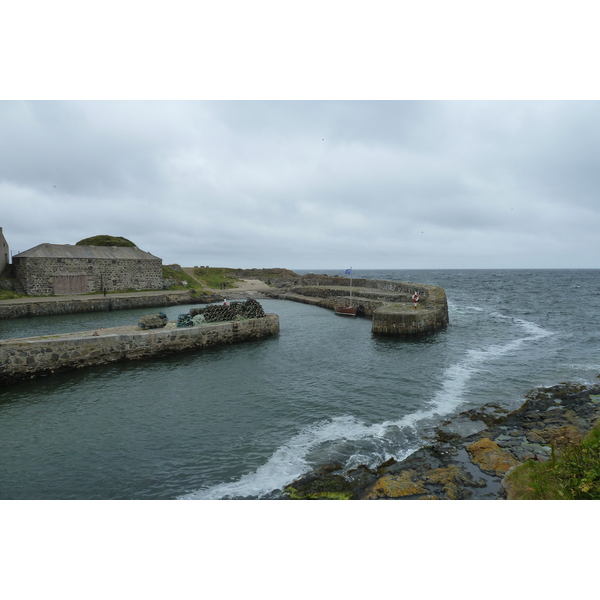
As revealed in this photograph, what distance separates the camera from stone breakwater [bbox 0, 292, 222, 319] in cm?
3062

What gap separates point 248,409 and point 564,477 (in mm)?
9204

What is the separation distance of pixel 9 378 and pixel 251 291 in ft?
137

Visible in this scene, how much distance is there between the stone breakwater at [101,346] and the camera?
1489 centimetres

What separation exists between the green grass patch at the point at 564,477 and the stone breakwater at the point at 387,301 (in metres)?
18.8

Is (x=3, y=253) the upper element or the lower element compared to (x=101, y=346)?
upper

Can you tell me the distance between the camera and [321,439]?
10.0 meters

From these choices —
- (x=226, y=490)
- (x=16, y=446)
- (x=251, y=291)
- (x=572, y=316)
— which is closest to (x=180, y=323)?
(x=16, y=446)

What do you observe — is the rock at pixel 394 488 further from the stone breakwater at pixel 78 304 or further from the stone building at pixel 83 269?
the stone building at pixel 83 269

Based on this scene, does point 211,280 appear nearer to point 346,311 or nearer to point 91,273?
point 91,273

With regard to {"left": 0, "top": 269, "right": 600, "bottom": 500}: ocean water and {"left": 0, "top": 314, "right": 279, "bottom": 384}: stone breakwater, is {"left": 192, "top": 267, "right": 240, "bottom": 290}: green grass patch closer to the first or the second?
{"left": 0, "top": 269, "right": 600, "bottom": 500}: ocean water

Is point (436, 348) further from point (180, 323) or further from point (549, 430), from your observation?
point (180, 323)

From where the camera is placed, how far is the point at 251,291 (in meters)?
55.9

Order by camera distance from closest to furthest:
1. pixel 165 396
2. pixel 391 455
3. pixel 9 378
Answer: pixel 391 455, pixel 165 396, pixel 9 378

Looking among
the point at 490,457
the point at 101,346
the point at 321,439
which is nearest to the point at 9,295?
the point at 101,346
